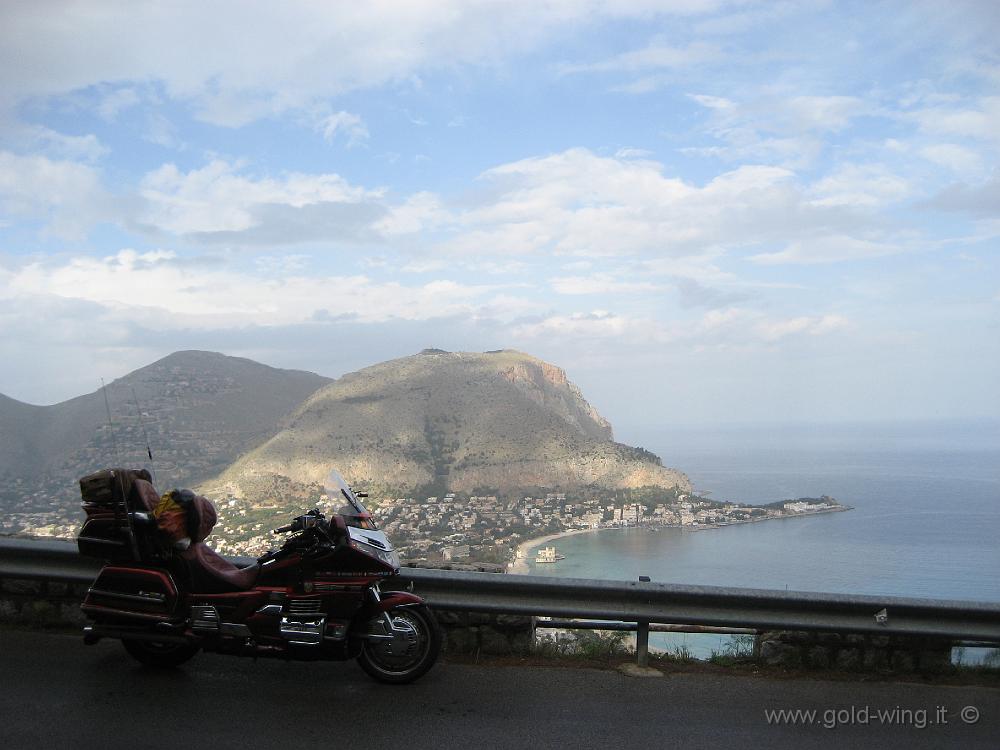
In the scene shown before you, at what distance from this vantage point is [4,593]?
7156mm

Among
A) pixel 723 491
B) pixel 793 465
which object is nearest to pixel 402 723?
pixel 723 491

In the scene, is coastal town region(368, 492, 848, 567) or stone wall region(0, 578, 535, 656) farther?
coastal town region(368, 492, 848, 567)

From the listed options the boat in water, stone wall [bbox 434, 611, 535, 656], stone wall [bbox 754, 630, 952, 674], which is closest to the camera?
stone wall [bbox 754, 630, 952, 674]

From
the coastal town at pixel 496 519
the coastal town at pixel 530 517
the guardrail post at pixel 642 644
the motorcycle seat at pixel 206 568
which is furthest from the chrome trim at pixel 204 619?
the guardrail post at pixel 642 644

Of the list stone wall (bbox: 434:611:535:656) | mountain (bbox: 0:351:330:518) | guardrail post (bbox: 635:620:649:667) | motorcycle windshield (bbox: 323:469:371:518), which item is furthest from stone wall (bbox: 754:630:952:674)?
mountain (bbox: 0:351:330:518)

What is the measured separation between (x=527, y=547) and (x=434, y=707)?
262 inches

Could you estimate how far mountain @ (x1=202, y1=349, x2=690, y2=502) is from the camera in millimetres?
A: 21016

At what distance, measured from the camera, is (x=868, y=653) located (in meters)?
6.48

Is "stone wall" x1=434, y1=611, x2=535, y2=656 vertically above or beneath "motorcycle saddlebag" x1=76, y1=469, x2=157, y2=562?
beneath

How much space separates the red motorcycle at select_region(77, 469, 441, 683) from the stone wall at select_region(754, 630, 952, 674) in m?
2.97

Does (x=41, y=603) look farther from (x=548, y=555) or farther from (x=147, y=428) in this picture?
(x=548, y=555)

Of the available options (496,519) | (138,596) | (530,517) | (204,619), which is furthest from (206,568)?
(530,517)

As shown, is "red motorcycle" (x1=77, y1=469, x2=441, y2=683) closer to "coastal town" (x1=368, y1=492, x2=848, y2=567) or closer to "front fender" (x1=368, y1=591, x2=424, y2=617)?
"front fender" (x1=368, y1=591, x2=424, y2=617)

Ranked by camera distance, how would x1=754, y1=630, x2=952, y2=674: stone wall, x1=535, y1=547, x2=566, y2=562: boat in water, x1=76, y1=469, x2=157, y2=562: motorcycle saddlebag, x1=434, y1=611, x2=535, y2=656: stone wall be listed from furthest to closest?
x1=535, y1=547, x2=566, y2=562: boat in water < x1=434, y1=611, x2=535, y2=656: stone wall < x1=754, y1=630, x2=952, y2=674: stone wall < x1=76, y1=469, x2=157, y2=562: motorcycle saddlebag
